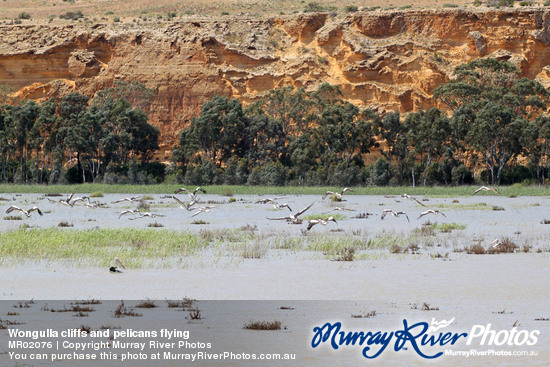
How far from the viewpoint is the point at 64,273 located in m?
17.9

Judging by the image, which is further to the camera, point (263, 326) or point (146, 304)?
point (146, 304)

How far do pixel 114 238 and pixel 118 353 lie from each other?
14.5m

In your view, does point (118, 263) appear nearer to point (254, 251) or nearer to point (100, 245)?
point (254, 251)

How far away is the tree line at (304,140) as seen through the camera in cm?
6806

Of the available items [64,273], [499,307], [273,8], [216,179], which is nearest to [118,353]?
[499,307]

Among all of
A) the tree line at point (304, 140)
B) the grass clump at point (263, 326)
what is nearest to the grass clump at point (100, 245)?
the grass clump at point (263, 326)

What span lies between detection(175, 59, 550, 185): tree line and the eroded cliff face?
569 centimetres

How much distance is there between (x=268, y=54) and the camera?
9050cm

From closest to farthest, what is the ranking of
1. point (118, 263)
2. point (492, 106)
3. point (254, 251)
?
point (118, 263), point (254, 251), point (492, 106)

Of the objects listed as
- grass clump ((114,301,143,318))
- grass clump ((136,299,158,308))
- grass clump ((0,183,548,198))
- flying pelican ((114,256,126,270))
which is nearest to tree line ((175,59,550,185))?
grass clump ((0,183,548,198))

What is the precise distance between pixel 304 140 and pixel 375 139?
6.25 m

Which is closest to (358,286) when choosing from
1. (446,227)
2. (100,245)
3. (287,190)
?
(100,245)

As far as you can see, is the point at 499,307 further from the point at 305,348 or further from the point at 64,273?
the point at 64,273

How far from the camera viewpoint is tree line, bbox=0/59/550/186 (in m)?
68.1
